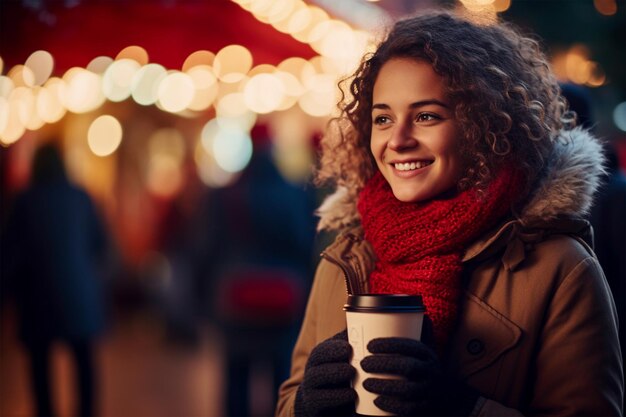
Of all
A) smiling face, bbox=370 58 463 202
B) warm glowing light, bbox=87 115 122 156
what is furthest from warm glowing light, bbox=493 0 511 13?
warm glowing light, bbox=87 115 122 156

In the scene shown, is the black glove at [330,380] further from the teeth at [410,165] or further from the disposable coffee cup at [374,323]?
the teeth at [410,165]

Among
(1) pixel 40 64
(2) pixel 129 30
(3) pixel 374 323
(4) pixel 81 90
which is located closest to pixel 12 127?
(4) pixel 81 90

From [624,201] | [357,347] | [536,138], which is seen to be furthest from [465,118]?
[624,201]

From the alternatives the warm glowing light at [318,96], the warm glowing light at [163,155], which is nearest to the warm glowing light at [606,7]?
the warm glowing light at [318,96]

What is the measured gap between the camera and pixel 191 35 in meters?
8.05

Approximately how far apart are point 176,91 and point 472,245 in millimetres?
11921

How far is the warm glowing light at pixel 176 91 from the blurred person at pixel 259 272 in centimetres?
690

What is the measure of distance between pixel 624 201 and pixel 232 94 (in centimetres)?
1139

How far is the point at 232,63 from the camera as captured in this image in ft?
34.6

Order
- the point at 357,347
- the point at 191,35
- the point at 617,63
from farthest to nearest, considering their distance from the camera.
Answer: the point at 191,35
the point at 617,63
the point at 357,347

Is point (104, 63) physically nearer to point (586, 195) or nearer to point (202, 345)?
point (202, 345)

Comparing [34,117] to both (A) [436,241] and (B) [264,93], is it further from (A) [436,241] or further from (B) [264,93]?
(A) [436,241]

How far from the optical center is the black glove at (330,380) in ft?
6.79

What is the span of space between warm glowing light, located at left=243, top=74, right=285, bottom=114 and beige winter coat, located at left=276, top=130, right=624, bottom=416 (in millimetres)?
10150
